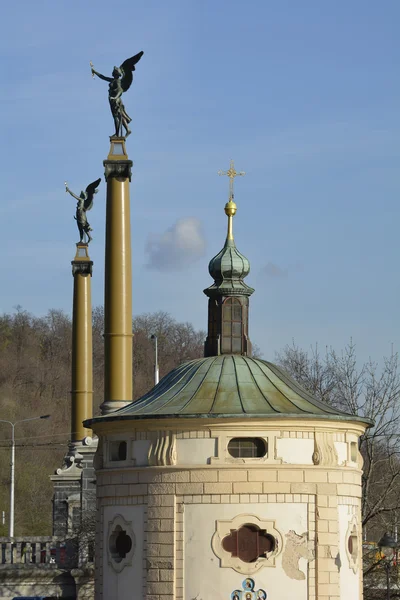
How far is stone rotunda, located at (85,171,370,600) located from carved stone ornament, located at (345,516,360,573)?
0.9 inches

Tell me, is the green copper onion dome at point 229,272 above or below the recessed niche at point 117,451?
above

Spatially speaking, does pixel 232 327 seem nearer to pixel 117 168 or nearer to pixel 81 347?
pixel 117 168

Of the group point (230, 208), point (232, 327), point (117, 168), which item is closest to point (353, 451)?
point (232, 327)

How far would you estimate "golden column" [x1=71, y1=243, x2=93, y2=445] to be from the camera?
52375mm

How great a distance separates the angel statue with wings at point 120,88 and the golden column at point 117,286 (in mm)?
522

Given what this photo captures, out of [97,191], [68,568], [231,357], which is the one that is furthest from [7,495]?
[231,357]

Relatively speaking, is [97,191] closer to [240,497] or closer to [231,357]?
[231,357]

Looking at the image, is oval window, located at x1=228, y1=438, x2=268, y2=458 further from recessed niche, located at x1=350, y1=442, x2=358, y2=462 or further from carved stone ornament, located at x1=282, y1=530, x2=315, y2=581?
recessed niche, located at x1=350, y1=442, x2=358, y2=462

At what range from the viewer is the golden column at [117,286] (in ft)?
132

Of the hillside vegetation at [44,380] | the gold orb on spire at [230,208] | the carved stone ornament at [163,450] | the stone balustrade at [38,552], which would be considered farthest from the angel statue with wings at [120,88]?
the hillside vegetation at [44,380]

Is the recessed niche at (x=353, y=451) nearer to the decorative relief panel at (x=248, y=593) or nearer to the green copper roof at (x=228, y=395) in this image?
the green copper roof at (x=228, y=395)

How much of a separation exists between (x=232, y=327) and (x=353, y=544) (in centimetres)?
603

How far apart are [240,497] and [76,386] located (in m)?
25.7

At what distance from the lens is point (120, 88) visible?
42.5 metres
